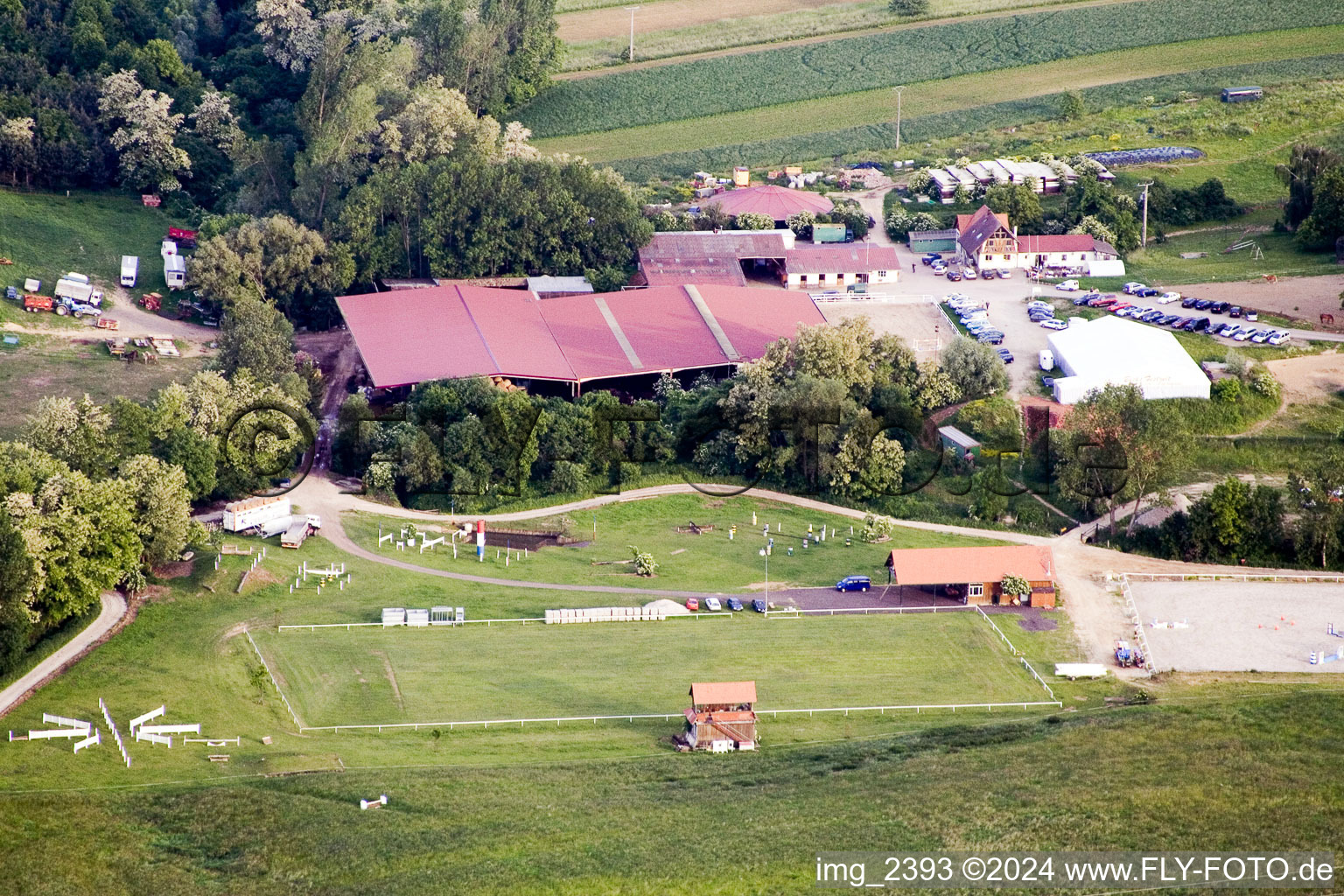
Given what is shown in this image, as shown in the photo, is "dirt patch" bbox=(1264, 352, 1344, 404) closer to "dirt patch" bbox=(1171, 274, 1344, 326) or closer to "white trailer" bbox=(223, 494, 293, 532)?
"dirt patch" bbox=(1171, 274, 1344, 326)

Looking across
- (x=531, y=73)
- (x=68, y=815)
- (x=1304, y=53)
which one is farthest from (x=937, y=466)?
(x=1304, y=53)

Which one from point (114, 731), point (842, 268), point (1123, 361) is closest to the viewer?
point (114, 731)

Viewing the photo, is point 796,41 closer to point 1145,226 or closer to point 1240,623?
point 1145,226

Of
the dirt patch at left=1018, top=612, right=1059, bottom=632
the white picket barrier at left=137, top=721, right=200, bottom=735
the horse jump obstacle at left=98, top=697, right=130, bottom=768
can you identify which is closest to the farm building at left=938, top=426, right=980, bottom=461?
the dirt patch at left=1018, top=612, right=1059, bottom=632

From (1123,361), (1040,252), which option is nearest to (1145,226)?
(1040,252)

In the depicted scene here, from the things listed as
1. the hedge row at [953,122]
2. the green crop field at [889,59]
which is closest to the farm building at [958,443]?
the hedge row at [953,122]

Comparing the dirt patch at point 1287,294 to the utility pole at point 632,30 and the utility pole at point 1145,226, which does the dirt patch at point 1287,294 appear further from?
the utility pole at point 632,30
